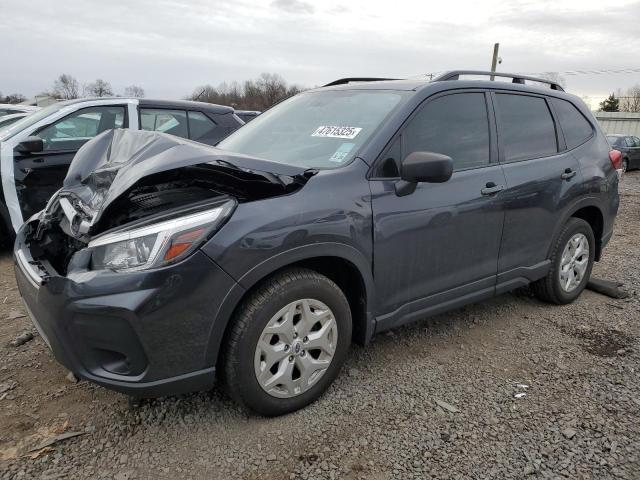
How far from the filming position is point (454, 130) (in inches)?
122

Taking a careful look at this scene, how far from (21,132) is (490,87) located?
4.73 meters

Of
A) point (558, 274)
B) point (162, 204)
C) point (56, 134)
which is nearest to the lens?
point (162, 204)

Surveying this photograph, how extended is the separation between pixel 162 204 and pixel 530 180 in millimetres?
2578

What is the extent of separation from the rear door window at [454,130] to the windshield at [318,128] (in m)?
0.20

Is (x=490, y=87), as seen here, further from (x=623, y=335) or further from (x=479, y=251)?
(x=623, y=335)

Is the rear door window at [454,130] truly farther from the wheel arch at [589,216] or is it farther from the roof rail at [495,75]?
the wheel arch at [589,216]

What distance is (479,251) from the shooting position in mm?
3191

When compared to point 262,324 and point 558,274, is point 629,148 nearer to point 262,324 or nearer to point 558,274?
point 558,274

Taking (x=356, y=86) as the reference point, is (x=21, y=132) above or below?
below

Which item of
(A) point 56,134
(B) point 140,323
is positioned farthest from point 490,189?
(A) point 56,134

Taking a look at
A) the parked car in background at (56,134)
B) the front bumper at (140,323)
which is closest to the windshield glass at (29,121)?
the parked car in background at (56,134)

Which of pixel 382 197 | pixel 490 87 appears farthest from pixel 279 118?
pixel 490 87

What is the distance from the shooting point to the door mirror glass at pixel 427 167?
8.26 feet

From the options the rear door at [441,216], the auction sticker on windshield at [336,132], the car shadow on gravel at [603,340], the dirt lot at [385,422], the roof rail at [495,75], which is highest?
the roof rail at [495,75]
